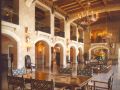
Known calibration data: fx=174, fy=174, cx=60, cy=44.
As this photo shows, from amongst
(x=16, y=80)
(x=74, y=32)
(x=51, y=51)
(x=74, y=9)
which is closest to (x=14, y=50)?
(x=51, y=51)

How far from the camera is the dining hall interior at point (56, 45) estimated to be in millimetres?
5322

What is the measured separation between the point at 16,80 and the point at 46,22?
9.89 meters

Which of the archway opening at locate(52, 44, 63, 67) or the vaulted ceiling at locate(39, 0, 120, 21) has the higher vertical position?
the vaulted ceiling at locate(39, 0, 120, 21)

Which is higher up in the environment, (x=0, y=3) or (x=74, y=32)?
(x=74, y=32)

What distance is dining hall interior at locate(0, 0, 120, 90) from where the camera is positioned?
17.5 feet

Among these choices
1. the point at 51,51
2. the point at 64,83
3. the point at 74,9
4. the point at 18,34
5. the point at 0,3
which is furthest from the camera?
the point at 74,9

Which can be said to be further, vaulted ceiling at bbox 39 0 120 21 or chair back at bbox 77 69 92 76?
vaulted ceiling at bbox 39 0 120 21

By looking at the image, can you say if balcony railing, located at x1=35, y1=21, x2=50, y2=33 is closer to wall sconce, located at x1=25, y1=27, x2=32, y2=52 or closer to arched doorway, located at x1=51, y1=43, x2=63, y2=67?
wall sconce, located at x1=25, y1=27, x2=32, y2=52

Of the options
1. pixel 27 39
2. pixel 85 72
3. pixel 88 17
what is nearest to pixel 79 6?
pixel 88 17

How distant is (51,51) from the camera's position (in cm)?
1412

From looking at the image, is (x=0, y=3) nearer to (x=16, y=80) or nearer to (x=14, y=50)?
A: (x=16, y=80)

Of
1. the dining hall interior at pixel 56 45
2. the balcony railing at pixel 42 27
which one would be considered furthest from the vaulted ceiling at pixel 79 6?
the balcony railing at pixel 42 27

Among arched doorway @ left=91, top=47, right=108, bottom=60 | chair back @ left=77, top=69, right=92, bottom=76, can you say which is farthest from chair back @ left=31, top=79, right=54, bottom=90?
arched doorway @ left=91, top=47, right=108, bottom=60

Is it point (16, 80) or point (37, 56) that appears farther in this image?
point (37, 56)
